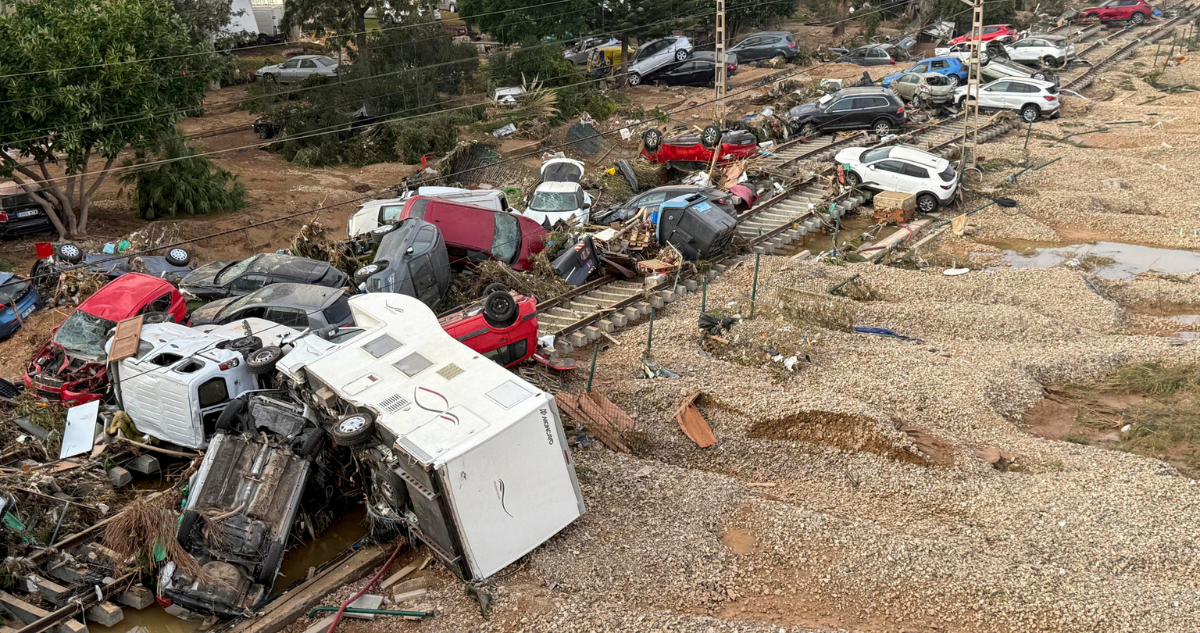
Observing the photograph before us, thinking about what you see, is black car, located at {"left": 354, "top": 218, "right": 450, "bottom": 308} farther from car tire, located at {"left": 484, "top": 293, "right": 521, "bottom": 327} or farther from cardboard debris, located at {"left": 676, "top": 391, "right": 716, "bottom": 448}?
cardboard debris, located at {"left": 676, "top": 391, "right": 716, "bottom": 448}

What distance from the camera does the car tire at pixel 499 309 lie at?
1278 centimetres

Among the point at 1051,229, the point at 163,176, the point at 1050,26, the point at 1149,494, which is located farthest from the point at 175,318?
the point at 1050,26

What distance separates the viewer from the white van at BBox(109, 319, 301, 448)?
444 inches

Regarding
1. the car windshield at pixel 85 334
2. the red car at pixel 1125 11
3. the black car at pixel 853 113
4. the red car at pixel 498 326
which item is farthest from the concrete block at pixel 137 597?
the red car at pixel 1125 11

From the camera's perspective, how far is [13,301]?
16.1 meters

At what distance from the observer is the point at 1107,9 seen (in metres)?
44.4

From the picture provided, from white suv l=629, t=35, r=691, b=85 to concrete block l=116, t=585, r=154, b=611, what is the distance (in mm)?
29260

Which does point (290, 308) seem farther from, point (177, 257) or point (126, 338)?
point (177, 257)

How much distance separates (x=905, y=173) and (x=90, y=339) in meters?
18.4

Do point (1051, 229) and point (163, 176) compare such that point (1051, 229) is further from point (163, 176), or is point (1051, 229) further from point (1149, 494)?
point (163, 176)

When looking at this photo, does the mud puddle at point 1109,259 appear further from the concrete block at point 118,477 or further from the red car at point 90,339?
the concrete block at point 118,477

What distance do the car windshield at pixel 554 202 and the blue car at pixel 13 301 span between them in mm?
10206

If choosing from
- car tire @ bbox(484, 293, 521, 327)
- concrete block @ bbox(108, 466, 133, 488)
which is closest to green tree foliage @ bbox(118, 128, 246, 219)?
concrete block @ bbox(108, 466, 133, 488)

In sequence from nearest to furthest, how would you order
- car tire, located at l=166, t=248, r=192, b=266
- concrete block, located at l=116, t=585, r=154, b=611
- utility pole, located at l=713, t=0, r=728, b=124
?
concrete block, located at l=116, t=585, r=154, b=611 < car tire, located at l=166, t=248, r=192, b=266 < utility pole, located at l=713, t=0, r=728, b=124
